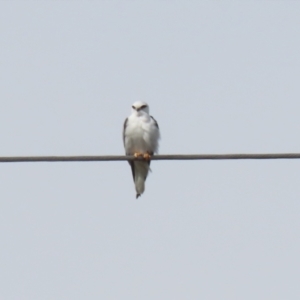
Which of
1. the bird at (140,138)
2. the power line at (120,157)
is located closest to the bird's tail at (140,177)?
the bird at (140,138)

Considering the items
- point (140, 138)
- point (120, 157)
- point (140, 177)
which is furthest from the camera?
point (140, 177)

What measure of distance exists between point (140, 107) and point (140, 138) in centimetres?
68

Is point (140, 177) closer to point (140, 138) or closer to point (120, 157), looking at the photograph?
point (140, 138)

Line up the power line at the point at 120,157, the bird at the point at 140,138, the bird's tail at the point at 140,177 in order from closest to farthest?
the power line at the point at 120,157 → the bird at the point at 140,138 → the bird's tail at the point at 140,177

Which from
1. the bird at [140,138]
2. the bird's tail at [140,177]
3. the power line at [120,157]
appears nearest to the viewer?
the power line at [120,157]

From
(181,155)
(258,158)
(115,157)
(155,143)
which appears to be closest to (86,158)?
(115,157)

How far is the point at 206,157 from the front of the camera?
8758mm

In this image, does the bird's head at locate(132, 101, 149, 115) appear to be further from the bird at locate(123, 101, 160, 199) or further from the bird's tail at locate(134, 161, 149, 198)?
the bird's tail at locate(134, 161, 149, 198)

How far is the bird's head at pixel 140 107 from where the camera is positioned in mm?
13695

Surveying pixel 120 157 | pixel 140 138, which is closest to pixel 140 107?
pixel 140 138

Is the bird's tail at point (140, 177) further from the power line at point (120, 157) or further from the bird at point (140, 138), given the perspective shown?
the power line at point (120, 157)

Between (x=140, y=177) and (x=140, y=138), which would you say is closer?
(x=140, y=138)

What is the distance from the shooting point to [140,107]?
45.2ft

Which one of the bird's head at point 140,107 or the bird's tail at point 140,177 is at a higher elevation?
the bird's head at point 140,107
